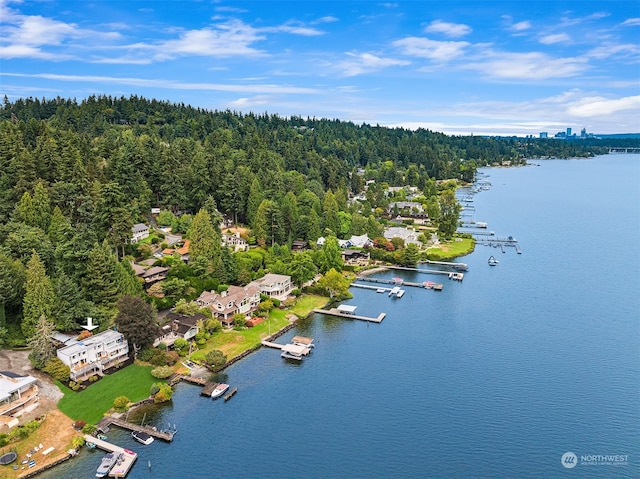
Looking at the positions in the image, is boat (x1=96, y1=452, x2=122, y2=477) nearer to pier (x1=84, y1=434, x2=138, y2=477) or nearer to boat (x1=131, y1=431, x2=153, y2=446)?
pier (x1=84, y1=434, x2=138, y2=477)

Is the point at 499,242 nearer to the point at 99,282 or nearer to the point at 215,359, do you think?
the point at 215,359

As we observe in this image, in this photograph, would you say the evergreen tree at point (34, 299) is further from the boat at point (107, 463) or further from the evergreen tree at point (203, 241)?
the evergreen tree at point (203, 241)

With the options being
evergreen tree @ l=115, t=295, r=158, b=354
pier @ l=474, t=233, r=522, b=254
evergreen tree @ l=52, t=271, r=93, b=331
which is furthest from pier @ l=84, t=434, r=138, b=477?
pier @ l=474, t=233, r=522, b=254

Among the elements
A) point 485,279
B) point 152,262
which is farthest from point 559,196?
point 152,262

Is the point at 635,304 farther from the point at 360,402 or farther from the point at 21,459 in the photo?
the point at 21,459

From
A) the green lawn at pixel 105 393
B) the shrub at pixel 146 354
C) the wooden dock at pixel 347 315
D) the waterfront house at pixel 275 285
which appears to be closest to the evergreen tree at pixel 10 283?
the green lawn at pixel 105 393

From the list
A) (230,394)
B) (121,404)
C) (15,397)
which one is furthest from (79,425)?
(230,394)
